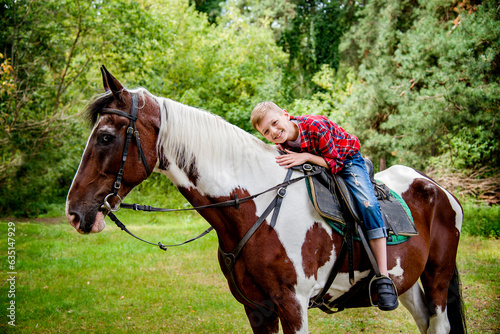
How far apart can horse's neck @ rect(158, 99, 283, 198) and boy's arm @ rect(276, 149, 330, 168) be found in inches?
4.8

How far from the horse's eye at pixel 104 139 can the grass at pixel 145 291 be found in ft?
11.1

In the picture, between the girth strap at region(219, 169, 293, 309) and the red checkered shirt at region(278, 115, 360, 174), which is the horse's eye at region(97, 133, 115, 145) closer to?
the girth strap at region(219, 169, 293, 309)

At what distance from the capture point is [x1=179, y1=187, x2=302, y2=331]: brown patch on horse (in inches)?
84.4

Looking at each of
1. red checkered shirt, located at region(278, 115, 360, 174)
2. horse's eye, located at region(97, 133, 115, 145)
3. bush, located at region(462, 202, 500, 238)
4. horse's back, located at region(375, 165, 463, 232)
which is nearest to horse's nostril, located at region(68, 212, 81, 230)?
horse's eye, located at region(97, 133, 115, 145)

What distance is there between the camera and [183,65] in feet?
51.4

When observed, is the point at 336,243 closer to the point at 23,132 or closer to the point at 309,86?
the point at 23,132

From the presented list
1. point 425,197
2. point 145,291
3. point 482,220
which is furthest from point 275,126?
point 482,220

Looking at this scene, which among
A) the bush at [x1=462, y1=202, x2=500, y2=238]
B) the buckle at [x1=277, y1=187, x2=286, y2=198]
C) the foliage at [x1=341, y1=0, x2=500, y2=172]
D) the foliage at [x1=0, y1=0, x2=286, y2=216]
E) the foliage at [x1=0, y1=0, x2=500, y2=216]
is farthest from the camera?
the foliage at [x1=0, y1=0, x2=286, y2=216]

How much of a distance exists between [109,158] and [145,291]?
4663 mm

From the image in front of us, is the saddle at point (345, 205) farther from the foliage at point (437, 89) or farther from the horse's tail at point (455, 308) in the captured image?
the foliage at point (437, 89)

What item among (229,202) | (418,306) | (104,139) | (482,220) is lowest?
(482,220)

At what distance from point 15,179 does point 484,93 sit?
1449 centimetres

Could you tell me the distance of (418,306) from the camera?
3250mm

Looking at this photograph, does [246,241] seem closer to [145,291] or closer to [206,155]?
[206,155]
